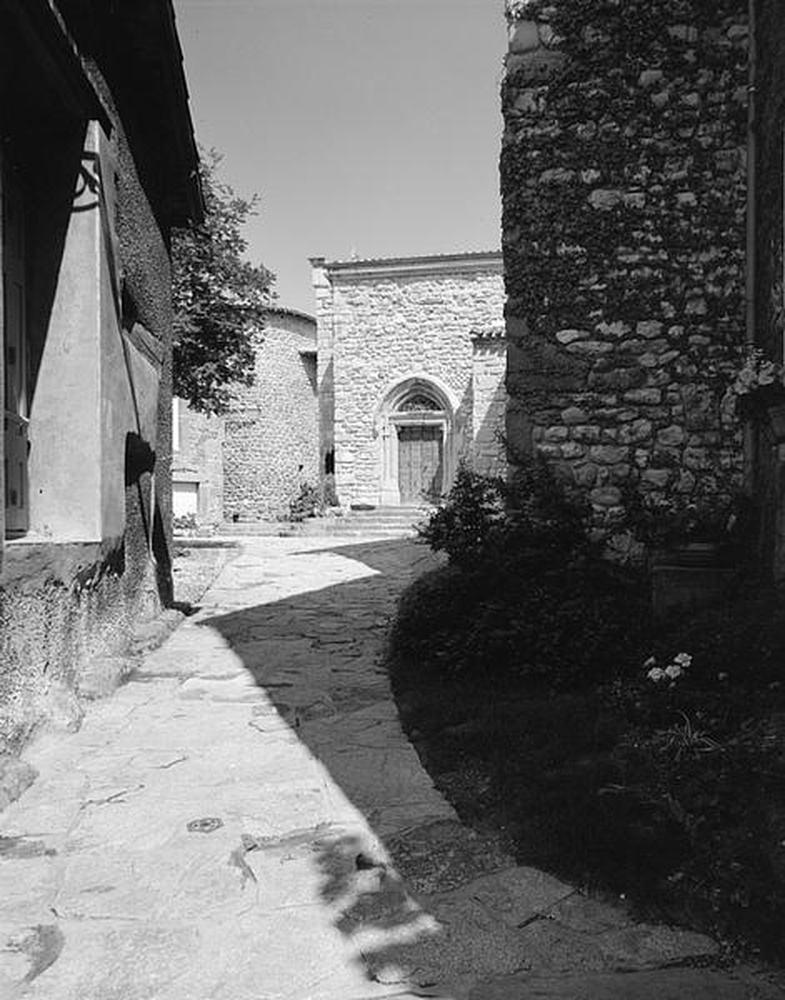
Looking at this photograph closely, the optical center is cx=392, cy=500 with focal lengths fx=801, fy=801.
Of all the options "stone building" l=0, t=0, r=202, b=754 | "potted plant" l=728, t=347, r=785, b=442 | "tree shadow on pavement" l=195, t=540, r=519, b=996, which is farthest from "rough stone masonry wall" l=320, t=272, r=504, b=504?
"stone building" l=0, t=0, r=202, b=754

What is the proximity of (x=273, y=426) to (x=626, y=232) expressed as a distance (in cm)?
2067

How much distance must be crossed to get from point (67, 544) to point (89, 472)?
405 millimetres

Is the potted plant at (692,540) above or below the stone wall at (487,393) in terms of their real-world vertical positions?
below

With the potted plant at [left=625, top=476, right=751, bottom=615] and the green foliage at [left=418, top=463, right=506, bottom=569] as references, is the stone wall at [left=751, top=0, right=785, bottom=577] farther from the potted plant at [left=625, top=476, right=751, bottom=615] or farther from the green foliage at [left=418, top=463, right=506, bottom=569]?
the green foliage at [left=418, top=463, right=506, bottom=569]

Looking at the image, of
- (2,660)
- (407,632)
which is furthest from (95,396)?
(407,632)

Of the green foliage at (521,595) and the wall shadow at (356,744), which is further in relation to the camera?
the green foliage at (521,595)

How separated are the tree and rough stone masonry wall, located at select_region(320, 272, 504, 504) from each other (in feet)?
28.5

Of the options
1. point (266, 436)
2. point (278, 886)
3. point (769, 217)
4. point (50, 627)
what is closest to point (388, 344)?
point (266, 436)

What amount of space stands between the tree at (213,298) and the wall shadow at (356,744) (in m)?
4.98

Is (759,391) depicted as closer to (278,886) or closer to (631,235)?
(631,235)

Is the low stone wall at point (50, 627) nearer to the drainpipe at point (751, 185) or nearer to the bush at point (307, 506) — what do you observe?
the drainpipe at point (751, 185)

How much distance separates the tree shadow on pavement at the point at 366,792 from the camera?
6.61 ft

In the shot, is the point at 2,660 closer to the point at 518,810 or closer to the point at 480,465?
the point at 518,810

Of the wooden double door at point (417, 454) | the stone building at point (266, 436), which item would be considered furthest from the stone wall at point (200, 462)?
the wooden double door at point (417, 454)
